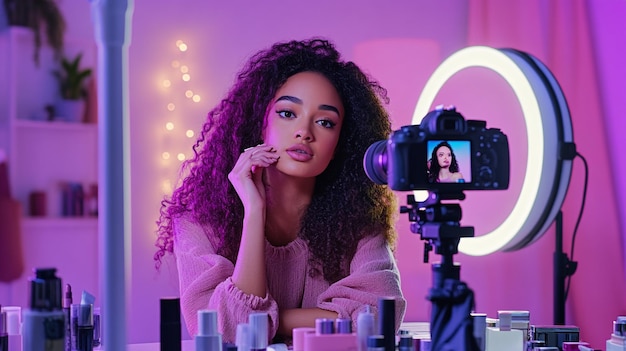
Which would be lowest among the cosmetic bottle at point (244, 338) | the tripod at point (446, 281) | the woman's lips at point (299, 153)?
the cosmetic bottle at point (244, 338)

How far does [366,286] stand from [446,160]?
0.59 m

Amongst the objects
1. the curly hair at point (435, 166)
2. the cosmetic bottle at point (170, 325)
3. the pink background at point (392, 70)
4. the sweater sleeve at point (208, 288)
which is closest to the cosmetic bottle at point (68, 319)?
the cosmetic bottle at point (170, 325)

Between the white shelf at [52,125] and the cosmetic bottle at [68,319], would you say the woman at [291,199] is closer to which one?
the cosmetic bottle at [68,319]

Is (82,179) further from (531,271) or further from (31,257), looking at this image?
(531,271)

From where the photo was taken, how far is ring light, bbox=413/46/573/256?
1683 millimetres

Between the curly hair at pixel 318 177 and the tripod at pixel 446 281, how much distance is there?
1.91 ft

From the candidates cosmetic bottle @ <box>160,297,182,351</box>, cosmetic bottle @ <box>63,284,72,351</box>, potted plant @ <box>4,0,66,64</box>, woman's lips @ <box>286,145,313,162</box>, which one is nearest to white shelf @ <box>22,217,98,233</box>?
potted plant @ <box>4,0,66,64</box>

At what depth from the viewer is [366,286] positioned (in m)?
1.50

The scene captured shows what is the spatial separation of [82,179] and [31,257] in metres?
0.32

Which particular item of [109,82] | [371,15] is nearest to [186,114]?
[371,15]

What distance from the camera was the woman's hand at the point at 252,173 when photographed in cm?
153

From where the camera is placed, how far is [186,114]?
8.68 feet

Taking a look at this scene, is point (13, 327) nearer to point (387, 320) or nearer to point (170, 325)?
point (170, 325)

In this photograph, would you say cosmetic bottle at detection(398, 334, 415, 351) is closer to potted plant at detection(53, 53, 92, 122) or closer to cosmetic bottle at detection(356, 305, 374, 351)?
cosmetic bottle at detection(356, 305, 374, 351)
